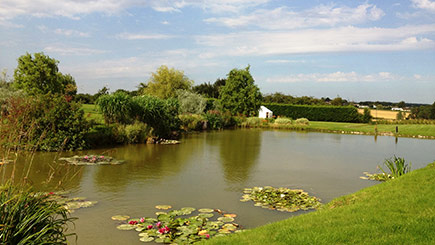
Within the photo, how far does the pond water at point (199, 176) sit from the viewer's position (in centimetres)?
735

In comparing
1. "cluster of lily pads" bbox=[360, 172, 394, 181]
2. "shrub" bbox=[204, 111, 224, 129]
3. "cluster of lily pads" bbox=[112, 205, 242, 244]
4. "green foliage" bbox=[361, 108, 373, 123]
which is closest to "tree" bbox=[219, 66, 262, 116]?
"shrub" bbox=[204, 111, 224, 129]

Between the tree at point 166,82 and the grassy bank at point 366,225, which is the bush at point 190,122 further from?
the grassy bank at point 366,225

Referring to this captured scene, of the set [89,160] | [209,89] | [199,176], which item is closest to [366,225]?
[199,176]

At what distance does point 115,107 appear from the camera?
17297 mm

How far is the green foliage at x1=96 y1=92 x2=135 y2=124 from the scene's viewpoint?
56.7 ft

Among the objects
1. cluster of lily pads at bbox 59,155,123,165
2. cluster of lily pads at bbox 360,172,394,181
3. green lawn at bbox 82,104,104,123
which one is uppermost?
green lawn at bbox 82,104,104,123

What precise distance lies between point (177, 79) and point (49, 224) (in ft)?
124

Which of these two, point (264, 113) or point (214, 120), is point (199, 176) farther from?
point (264, 113)

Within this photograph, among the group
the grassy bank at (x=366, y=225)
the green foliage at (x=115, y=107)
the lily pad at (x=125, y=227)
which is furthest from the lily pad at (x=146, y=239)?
the green foliage at (x=115, y=107)

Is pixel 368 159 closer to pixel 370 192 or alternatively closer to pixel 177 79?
pixel 370 192

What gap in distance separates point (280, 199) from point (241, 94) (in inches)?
1083

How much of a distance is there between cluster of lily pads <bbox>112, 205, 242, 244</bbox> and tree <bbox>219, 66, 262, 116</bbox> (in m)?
28.3

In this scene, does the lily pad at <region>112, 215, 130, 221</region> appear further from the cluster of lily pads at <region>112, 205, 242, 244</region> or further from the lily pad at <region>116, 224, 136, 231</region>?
the lily pad at <region>116, 224, 136, 231</region>

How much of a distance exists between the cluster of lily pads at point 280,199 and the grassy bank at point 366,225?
1.61 meters
